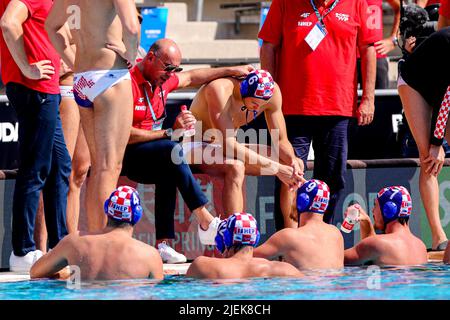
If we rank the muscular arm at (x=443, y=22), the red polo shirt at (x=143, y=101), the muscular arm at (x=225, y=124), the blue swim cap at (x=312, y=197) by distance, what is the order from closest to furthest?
the blue swim cap at (x=312, y=197)
the red polo shirt at (x=143, y=101)
the muscular arm at (x=225, y=124)
the muscular arm at (x=443, y=22)

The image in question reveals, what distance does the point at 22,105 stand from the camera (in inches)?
288

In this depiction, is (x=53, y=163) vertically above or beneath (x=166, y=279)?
above

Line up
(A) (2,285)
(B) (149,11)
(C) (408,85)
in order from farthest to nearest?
(B) (149,11) < (C) (408,85) < (A) (2,285)

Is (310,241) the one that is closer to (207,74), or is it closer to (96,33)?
(207,74)

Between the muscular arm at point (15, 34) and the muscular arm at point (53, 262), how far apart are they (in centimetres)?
132

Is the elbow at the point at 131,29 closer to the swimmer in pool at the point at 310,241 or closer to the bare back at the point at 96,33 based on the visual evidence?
the bare back at the point at 96,33

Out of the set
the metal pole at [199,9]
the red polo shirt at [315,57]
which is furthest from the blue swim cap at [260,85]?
the metal pole at [199,9]

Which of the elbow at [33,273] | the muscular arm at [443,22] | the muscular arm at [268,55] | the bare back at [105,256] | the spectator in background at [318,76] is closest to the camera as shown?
Result: the bare back at [105,256]

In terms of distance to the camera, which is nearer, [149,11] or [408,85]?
[408,85]

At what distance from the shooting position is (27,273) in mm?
7293

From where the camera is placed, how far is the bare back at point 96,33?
7.07 meters
